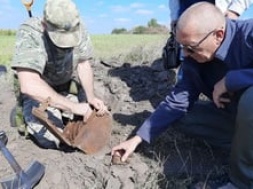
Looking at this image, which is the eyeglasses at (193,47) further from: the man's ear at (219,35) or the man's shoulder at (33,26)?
the man's shoulder at (33,26)

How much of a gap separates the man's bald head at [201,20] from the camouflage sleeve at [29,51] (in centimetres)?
145

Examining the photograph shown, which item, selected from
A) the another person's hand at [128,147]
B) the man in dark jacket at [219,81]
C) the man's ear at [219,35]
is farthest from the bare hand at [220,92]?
the another person's hand at [128,147]

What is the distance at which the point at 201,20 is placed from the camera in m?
3.17

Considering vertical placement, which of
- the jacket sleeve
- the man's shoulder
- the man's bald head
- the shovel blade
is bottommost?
the shovel blade

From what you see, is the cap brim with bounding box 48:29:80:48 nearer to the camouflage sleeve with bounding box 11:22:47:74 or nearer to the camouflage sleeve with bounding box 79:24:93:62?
the camouflage sleeve with bounding box 11:22:47:74

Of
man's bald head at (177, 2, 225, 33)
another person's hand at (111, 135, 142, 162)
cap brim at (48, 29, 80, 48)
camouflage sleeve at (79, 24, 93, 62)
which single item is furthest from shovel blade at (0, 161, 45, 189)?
man's bald head at (177, 2, 225, 33)

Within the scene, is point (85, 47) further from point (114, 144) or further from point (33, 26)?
point (114, 144)

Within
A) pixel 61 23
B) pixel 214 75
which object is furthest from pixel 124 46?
pixel 214 75

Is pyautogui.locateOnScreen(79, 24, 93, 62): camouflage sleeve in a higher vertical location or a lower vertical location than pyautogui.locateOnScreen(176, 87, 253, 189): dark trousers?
higher

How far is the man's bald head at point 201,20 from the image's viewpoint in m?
3.16

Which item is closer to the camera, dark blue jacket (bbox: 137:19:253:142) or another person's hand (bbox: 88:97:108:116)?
dark blue jacket (bbox: 137:19:253:142)

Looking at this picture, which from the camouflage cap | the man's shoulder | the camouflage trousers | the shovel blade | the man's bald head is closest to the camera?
the man's bald head

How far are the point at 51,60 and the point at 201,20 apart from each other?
1.70 metres

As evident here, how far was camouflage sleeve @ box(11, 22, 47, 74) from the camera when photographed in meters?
4.16
